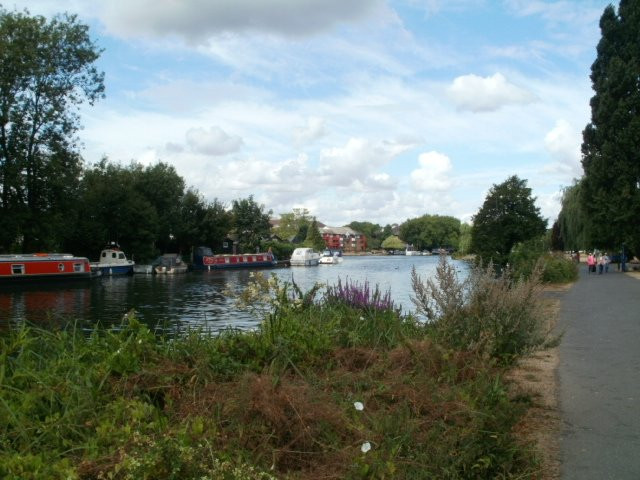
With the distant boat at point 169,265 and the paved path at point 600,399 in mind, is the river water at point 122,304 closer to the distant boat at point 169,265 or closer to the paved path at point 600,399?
the paved path at point 600,399

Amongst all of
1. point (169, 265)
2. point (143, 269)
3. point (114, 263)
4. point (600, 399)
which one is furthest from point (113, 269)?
point (600, 399)

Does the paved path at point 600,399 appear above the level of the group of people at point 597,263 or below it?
below

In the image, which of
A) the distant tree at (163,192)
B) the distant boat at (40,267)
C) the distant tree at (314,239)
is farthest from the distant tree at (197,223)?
the distant tree at (314,239)

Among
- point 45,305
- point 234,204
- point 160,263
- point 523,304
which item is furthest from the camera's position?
point 234,204

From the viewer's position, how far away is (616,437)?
527 cm

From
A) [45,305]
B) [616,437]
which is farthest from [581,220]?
[616,437]

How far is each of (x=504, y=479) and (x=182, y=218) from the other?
71.5 meters

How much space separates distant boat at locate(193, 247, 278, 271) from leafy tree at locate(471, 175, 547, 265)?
3392 cm

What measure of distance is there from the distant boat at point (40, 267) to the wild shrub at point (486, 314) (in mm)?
39530

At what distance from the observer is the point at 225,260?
73812mm

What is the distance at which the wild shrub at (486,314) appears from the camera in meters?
7.31

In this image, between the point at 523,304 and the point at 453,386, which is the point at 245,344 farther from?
the point at 523,304

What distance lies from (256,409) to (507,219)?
46.2 m

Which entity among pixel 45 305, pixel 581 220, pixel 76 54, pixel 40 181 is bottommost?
pixel 45 305
